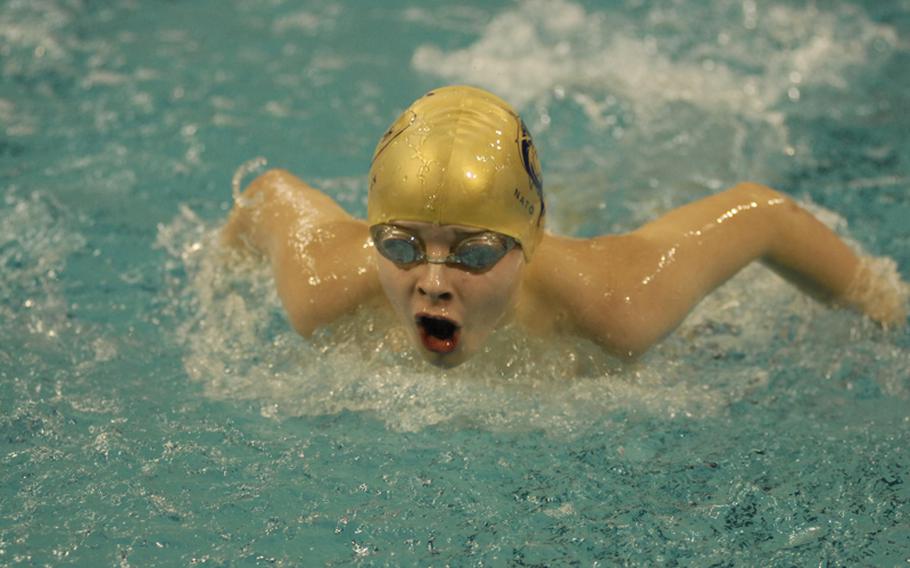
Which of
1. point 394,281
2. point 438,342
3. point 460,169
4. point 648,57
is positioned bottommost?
point 648,57

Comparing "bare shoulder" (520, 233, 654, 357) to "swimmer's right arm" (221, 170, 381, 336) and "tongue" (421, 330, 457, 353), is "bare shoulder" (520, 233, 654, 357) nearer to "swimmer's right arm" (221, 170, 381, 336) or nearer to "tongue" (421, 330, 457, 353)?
"tongue" (421, 330, 457, 353)

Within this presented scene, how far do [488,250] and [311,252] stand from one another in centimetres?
68

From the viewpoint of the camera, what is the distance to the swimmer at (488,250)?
2527 mm

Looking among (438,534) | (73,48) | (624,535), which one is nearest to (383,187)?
(438,534)

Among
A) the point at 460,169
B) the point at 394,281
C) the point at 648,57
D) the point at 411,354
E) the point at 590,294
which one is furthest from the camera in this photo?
the point at 648,57

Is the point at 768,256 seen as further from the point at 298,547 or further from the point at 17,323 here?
the point at 17,323

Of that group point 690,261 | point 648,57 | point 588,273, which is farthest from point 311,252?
point 648,57

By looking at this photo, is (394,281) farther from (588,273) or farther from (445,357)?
(588,273)

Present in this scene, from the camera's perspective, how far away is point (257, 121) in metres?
4.64

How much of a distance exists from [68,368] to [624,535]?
1.64 meters

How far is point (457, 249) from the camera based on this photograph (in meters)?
2.52

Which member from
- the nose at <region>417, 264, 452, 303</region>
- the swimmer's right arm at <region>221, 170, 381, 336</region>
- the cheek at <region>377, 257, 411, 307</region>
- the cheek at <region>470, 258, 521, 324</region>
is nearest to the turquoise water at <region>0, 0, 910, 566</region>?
the swimmer's right arm at <region>221, 170, 381, 336</region>

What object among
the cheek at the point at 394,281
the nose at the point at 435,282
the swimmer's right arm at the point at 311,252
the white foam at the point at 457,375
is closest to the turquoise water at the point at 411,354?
the white foam at the point at 457,375

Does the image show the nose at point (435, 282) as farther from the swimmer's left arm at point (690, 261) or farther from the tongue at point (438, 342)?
the swimmer's left arm at point (690, 261)
